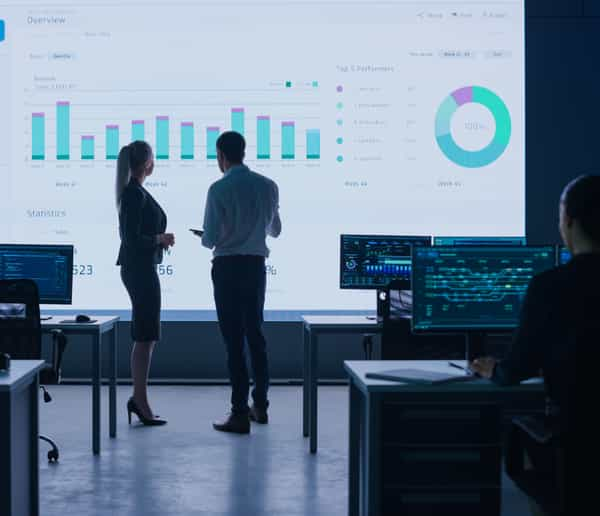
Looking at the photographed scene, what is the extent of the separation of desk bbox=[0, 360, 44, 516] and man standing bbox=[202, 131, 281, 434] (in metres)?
1.76

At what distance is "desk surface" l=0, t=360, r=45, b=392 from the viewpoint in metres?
2.50

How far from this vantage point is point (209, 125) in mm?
6211

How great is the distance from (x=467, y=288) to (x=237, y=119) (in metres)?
3.59

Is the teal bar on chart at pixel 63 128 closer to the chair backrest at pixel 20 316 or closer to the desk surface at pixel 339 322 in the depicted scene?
the chair backrest at pixel 20 316

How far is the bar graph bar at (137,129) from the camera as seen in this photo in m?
6.20

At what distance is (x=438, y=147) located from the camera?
6301mm

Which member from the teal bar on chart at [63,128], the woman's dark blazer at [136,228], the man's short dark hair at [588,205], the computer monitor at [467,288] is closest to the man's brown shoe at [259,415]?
the woman's dark blazer at [136,228]

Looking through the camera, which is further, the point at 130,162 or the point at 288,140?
the point at 288,140

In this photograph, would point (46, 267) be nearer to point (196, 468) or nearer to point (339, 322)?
point (196, 468)

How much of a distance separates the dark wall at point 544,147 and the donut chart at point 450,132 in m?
0.31

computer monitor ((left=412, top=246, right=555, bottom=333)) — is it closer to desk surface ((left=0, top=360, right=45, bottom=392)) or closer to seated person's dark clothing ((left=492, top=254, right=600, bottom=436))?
seated person's dark clothing ((left=492, top=254, right=600, bottom=436))

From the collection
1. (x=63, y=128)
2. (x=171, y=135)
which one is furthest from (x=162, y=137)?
(x=63, y=128)

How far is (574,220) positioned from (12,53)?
515 centimetres

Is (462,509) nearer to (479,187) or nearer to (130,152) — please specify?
(130,152)
